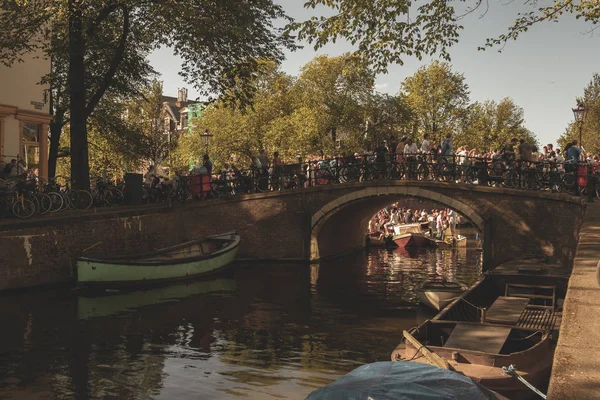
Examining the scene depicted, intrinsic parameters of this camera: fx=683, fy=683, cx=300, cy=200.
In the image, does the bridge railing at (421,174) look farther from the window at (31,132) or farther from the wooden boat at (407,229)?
the wooden boat at (407,229)

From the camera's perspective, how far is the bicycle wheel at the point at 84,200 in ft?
62.2

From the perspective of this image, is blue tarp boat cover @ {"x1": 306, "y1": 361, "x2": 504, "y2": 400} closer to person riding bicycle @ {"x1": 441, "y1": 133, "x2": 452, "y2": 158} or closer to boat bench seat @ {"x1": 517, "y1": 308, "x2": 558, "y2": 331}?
boat bench seat @ {"x1": 517, "y1": 308, "x2": 558, "y2": 331}

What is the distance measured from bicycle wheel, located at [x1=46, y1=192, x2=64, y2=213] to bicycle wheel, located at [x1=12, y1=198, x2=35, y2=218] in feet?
3.21

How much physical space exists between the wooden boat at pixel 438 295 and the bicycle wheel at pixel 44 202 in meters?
9.60

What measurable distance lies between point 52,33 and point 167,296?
10124 millimetres

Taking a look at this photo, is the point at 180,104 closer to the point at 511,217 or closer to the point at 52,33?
the point at 52,33

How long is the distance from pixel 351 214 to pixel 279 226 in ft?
13.9

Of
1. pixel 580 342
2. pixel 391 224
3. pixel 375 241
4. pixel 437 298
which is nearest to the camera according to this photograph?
pixel 580 342

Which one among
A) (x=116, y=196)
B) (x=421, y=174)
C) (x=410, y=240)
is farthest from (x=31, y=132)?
(x=410, y=240)

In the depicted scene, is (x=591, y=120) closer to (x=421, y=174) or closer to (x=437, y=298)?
(x=421, y=174)

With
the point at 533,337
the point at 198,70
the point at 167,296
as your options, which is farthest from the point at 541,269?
the point at 198,70

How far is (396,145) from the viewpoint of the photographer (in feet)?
74.2

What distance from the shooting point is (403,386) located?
4113mm

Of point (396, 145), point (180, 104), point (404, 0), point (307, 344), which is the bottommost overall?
point (307, 344)
